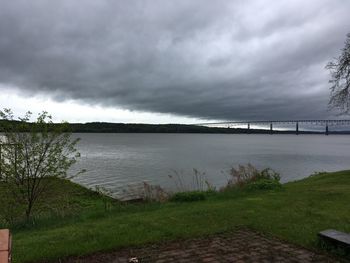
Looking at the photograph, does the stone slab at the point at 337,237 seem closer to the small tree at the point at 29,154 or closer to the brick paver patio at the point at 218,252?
the brick paver patio at the point at 218,252

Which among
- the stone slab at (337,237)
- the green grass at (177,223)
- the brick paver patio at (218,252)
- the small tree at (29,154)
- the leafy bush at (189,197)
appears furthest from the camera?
the leafy bush at (189,197)

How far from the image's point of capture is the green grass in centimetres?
652

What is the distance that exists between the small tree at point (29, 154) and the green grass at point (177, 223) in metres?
1.47

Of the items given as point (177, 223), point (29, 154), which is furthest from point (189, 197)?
point (29, 154)

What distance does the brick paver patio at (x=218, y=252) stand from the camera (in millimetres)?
5648

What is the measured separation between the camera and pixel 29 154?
1015 cm

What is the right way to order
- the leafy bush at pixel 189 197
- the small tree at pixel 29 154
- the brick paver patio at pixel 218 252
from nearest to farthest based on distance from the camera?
the brick paver patio at pixel 218 252
the small tree at pixel 29 154
the leafy bush at pixel 189 197

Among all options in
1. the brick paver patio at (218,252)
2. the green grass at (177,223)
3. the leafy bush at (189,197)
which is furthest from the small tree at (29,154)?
the brick paver patio at (218,252)

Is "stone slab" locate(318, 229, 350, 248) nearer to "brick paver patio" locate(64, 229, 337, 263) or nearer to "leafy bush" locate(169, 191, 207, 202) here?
"brick paver patio" locate(64, 229, 337, 263)

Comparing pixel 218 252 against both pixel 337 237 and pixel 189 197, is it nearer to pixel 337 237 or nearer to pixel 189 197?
pixel 337 237

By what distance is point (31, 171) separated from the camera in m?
10.4

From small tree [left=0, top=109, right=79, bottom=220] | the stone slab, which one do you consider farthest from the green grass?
small tree [left=0, top=109, right=79, bottom=220]

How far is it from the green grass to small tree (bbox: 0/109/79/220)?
4.83 ft

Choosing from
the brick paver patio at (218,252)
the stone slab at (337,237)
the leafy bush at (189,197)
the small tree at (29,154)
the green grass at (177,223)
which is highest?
the small tree at (29,154)
